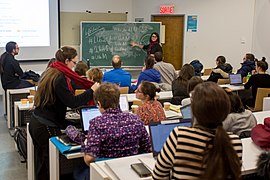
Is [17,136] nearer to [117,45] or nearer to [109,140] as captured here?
[109,140]

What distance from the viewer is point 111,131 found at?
2.34 metres

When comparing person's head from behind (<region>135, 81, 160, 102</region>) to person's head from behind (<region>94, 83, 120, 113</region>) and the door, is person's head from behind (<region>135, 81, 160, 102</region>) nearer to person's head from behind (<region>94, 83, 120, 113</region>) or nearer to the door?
person's head from behind (<region>94, 83, 120, 113</region>)

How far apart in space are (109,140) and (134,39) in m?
7.07

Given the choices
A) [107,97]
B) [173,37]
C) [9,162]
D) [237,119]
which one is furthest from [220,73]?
[107,97]

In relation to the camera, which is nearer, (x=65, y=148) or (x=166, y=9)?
(x=65, y=148)

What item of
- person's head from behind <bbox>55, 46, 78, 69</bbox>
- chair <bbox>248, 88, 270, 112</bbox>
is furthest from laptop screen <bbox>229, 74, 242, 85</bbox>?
person's head from behind <bbox>55, 46, 78, 69</bbox>

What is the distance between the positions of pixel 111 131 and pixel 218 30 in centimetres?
660

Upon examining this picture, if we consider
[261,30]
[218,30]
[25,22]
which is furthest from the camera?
[218,30]

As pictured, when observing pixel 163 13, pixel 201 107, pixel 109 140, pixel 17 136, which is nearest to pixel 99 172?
pixel 109 140

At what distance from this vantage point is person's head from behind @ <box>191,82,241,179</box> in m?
1.32

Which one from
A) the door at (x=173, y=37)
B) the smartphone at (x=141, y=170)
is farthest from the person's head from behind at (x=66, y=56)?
the door at (x=173, y=37)

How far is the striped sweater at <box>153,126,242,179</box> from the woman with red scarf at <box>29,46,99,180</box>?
5.39 ft

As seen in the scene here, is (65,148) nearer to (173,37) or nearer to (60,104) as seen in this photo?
(60,104)

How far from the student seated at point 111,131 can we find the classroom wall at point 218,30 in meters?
6.23
